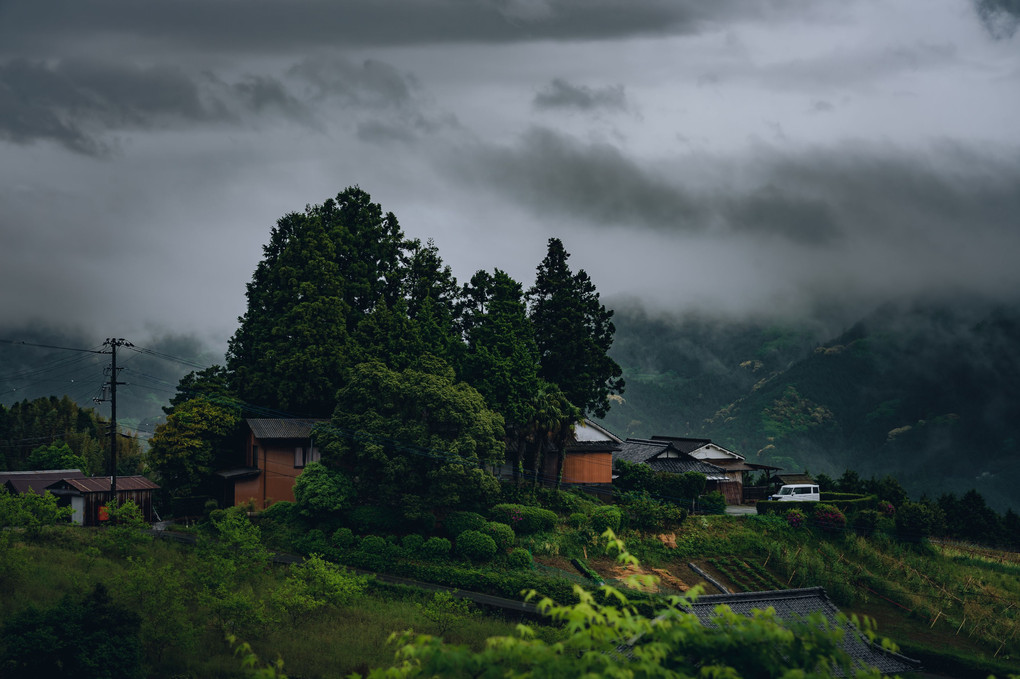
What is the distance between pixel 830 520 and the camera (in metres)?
51.9

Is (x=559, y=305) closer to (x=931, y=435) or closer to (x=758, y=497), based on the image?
(x=758, y=497)

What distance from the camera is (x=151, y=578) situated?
27.6m

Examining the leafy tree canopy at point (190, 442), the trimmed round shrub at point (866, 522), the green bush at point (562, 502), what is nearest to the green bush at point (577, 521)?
the green bush at point (562, 502)

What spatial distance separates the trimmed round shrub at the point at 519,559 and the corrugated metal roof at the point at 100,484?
29.4m

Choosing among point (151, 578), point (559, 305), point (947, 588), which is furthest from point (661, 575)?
point (151, 578)

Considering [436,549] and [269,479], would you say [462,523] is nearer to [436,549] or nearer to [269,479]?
[436,549]

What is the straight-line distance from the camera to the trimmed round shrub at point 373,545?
40938mm

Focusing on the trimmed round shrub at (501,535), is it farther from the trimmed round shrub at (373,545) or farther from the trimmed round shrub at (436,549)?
the trimmed round shrub at (373,545)

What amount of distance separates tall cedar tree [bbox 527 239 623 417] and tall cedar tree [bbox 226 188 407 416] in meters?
12.5

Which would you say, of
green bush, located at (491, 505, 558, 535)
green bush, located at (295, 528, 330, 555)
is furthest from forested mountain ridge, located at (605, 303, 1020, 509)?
green bush, located at (295, 528, 330, 555)

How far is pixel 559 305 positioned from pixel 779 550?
81.0 ft

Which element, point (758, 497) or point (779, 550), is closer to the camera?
point (779, 550)

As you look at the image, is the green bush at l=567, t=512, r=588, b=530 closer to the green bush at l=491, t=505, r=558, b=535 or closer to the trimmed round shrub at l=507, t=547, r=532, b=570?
the green bush at l=491, t=505, r=558, b=535

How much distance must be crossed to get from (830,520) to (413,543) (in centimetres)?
3023
